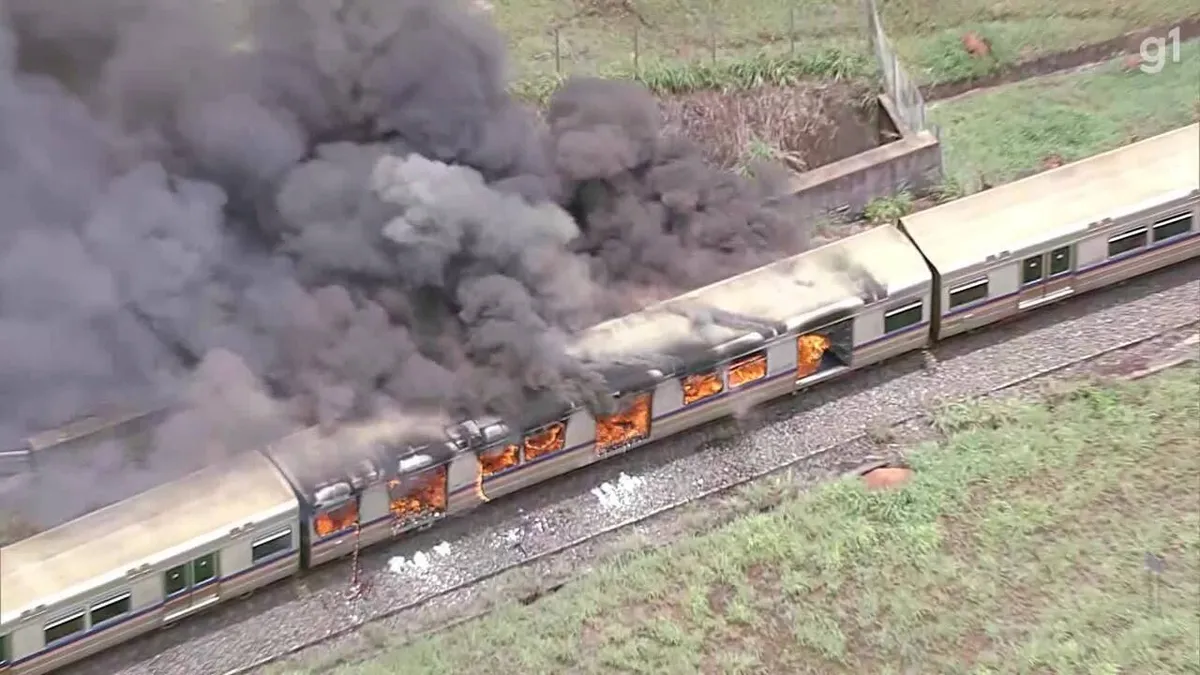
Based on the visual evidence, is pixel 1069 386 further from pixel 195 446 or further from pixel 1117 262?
pixel 195 446

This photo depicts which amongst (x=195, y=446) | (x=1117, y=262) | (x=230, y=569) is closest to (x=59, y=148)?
(x=195, y=446)

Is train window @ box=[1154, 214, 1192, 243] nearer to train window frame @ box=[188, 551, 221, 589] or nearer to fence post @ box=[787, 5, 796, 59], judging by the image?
fence post @ box=[787, 5, 796, 59]

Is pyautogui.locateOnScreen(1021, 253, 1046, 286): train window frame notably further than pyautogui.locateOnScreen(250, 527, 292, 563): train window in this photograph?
Yes

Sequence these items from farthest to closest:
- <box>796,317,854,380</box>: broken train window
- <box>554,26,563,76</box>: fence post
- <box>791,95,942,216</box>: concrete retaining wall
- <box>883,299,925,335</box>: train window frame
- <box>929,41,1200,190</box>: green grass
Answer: <box>554,26,563,76</box>: fence post
<box>929,41,1200,190</box>: green grass
<box>791,95,942,216</box>: concrete retaining wall
<box>883,299,925,335</box>: train window frame
<box>796,317,854,380</box>: broken train window

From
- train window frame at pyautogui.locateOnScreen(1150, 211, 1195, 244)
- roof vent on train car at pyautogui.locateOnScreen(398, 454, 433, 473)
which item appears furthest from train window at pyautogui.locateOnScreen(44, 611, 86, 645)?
train window frame at pyautogui.locateOnScreen(1150, 211, 1195, 244)

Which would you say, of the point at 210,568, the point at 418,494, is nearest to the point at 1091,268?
the point at 418,494

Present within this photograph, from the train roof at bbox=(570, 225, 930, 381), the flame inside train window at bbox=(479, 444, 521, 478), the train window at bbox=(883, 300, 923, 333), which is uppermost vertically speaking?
the train roof at bbox=(570, 225, 930, 381)

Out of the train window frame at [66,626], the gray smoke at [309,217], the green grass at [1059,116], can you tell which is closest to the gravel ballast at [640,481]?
the train window frame at [66,626]
